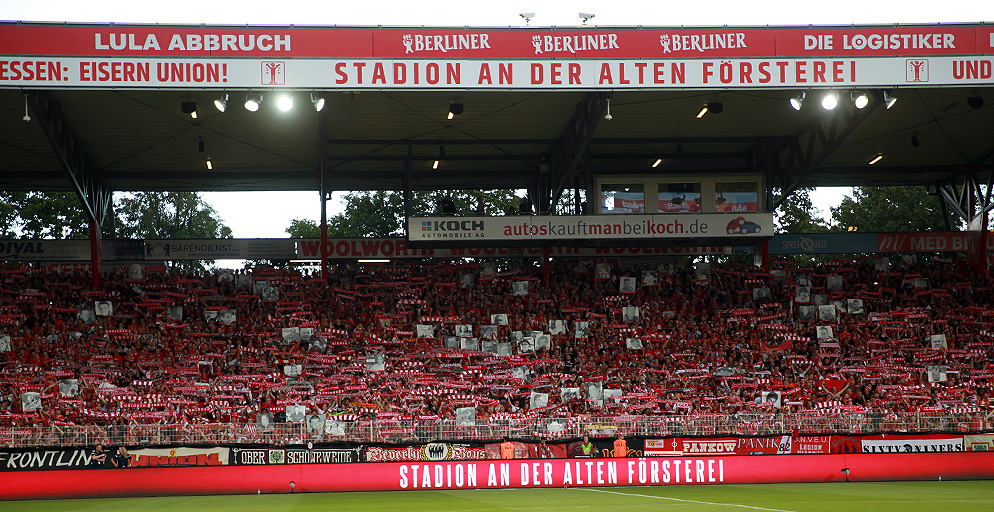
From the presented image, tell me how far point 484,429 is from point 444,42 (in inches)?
375

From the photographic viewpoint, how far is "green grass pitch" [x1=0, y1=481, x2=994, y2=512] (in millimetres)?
16117

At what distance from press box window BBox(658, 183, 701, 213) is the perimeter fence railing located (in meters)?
10.2

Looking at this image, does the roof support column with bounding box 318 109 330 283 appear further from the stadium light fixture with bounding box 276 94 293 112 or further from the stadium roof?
the stadium light fixture with bounding box 276 94 293 112

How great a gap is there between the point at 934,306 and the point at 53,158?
94.0 ft

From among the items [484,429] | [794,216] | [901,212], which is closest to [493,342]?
[484,429]

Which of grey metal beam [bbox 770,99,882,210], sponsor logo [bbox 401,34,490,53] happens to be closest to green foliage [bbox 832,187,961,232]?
grey metal beam [bbox 770,99,882,210]

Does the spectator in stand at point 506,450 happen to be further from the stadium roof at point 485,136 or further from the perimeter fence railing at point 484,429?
the stadium roof at point 485,136

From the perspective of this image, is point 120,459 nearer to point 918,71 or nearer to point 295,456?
point 295,456

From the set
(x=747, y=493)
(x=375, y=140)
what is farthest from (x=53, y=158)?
(x=747, y=493)

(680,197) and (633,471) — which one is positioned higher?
(680,197)

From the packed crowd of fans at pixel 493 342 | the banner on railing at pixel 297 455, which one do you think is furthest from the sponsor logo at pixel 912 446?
the banner on railing at pixel 297 455

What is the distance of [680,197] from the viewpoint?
105ft

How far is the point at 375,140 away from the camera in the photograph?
31.4m

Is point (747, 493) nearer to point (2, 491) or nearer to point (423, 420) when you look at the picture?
point (423, 420)
